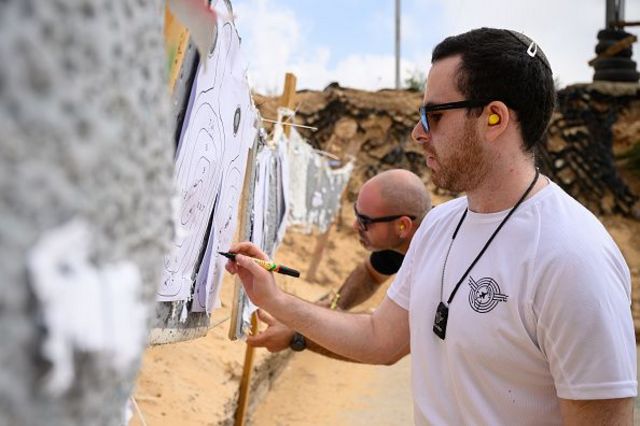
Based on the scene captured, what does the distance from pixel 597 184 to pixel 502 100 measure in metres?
10.5

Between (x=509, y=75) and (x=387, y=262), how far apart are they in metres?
1.84

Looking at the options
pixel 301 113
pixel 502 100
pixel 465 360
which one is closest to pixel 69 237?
pixel 465 360

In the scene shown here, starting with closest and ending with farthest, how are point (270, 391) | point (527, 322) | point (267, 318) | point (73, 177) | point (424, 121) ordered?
point (73, 177) < point (527, 322) < point (424, 121) < point (267, 318) < point (270, 391)

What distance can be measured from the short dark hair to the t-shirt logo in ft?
1.30

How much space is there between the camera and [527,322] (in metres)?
1.35

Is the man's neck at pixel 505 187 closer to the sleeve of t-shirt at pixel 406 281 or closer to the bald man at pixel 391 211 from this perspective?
the sleeve of t-shirt at pixel 406 281

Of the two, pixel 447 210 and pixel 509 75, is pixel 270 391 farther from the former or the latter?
pixel 509 75

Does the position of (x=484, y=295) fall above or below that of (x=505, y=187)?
below

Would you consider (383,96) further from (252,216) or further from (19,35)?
(19,35)

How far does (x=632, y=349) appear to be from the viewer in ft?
4.34

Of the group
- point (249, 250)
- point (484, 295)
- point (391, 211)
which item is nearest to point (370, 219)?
point (391, 211)

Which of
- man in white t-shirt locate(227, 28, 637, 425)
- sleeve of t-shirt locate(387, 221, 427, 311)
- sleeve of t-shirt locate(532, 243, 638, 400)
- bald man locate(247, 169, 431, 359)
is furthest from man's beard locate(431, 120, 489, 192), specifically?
bald man locate(247, 169, 431, 359)

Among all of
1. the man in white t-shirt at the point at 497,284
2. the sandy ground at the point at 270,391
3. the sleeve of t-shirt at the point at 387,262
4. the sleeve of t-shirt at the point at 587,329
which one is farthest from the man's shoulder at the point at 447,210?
the sleeve of t-shirt at the point at 387,262

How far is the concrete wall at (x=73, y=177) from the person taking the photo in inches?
11.6
